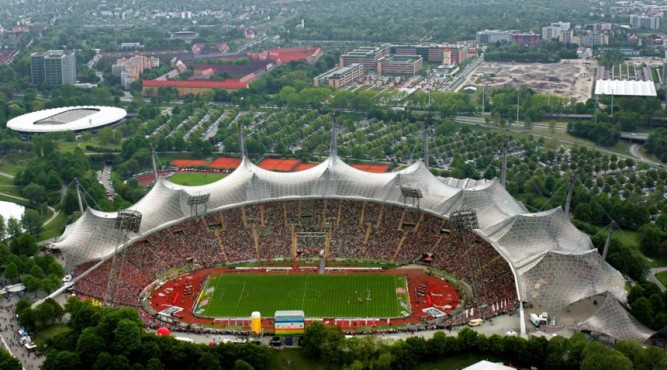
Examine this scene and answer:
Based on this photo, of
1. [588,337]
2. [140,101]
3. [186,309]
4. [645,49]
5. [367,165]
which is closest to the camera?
[588,337]

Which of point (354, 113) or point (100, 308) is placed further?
point (354, 113)

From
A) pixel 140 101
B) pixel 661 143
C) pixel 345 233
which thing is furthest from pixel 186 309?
pixel 140 101

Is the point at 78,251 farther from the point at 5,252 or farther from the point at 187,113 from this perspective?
the point at 187,113

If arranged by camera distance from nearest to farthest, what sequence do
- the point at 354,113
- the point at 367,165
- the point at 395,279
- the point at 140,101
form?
the point at 395,279
the point at 367,165
the point at 354,113
the point at 140,101

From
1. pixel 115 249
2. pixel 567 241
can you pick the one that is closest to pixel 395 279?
pixel 567 241

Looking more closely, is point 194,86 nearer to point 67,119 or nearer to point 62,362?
point 67,119

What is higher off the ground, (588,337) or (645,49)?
(645,49)
